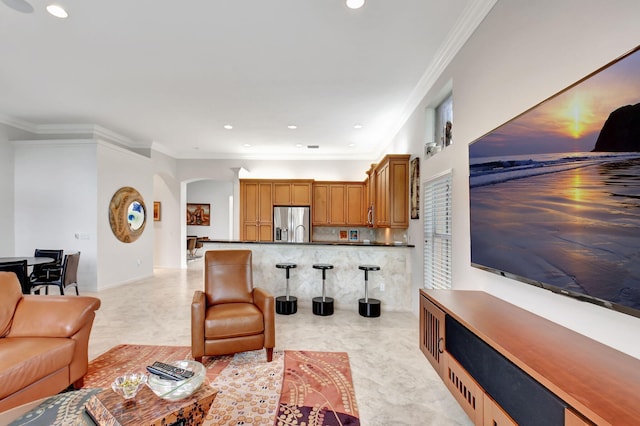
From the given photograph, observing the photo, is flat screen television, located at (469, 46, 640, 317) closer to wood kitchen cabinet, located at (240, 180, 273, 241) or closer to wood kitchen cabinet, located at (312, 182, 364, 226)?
wood kitchen cabinet, located at (312, 182, 364, 226)

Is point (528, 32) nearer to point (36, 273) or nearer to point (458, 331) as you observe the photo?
point (458, 331)

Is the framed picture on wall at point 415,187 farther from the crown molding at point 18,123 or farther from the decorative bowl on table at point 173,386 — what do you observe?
the crown molding at point 18,123

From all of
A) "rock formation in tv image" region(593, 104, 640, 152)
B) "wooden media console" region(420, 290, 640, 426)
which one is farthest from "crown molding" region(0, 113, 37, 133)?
"rock formation in tv image" region(593, 104, 640, 152)

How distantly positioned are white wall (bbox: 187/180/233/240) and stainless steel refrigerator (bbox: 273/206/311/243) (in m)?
4.69

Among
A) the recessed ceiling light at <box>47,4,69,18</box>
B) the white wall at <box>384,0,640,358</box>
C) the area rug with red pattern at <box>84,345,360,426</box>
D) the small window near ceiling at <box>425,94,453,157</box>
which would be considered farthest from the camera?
the small window near ceiling at <box>425,94,453,157</box>

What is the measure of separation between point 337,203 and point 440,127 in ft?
13.4

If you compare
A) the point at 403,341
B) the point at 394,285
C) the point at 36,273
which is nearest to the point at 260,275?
the point at 394,285

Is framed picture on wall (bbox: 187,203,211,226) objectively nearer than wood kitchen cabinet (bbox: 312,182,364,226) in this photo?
No

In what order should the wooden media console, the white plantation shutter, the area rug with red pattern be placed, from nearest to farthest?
the wooden media console → the area rug with red pattern → the white plantation shutter

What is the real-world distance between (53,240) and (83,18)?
478 cm

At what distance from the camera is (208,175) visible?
8.16 meters

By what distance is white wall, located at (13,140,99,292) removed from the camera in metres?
5.61

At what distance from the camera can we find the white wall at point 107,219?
A: 5.73m

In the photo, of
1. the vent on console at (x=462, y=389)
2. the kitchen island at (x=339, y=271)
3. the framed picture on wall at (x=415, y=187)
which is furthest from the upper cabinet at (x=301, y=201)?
the vent on console at (x=462, y=389)
